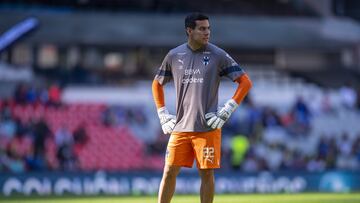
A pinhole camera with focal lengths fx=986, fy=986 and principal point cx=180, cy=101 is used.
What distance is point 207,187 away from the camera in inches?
404

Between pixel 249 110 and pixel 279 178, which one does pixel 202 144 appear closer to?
pixel 279 178

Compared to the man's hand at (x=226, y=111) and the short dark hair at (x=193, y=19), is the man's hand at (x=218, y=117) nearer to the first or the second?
the man's hand at (x=226, y=111)

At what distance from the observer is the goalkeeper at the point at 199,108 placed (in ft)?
33.6

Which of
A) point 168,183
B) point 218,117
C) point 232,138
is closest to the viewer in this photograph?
point 218,117

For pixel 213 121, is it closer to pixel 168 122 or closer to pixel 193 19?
pixel 168 122

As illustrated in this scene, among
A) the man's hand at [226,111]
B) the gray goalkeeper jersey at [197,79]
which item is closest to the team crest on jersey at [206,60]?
the gray goalkeeper jersey at [197,79]

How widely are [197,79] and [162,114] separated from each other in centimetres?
62

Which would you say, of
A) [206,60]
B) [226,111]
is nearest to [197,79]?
[206,60]

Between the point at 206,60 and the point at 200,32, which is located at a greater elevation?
the point at 200,32

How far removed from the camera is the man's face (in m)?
10.3

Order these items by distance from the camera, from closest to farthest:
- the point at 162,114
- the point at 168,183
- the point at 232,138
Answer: the point at 168,183
the point at 162,114
the point at 232,138

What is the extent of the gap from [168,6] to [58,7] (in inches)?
155

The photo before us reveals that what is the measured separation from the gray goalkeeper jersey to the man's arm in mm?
66

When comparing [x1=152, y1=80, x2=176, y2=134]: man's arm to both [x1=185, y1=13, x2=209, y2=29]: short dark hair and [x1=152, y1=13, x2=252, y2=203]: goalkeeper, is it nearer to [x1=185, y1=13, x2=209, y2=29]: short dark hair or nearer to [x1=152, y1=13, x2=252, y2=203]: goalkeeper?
[x1=152, y1=13, x2=252, y2=203]: goalkeeper
